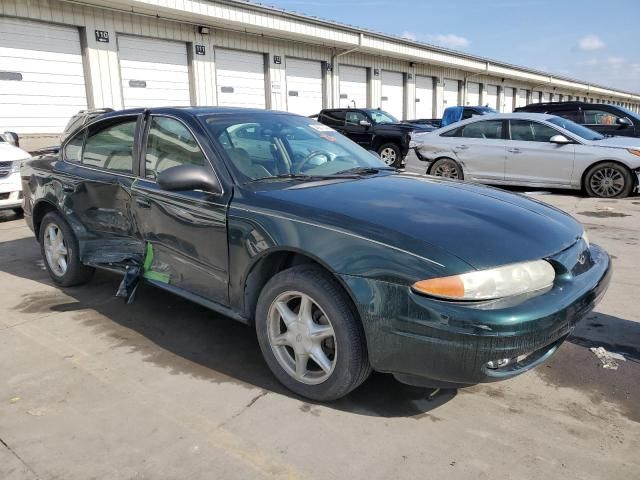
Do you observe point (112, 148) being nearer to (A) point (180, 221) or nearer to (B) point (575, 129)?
(A) point (180, 221)

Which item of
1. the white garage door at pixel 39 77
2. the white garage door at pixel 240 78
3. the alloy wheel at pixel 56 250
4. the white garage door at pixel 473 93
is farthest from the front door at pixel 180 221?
the white garage door at pixel 473 93

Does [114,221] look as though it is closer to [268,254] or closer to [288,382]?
[268,254]

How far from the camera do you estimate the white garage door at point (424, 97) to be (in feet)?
86.7

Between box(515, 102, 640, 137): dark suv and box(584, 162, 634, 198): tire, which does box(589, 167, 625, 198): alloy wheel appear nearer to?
→ box(584, 162, 634, 198): tire

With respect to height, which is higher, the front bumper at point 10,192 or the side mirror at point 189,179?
the side mirror at point 189,179

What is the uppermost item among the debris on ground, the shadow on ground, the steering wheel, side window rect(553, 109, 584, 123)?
side window rect(553, 109, 584, 123)

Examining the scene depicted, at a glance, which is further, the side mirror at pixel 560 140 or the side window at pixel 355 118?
the side window at pixel 355 118

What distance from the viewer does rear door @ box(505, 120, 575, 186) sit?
902cm

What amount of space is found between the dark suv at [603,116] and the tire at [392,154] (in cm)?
402

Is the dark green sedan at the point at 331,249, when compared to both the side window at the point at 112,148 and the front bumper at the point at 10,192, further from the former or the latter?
the front bumper at the point at 10,192

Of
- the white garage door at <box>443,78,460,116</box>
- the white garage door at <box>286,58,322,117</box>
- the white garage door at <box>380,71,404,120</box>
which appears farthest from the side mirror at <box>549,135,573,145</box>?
the white garage door at <box>443,78,460,116</box>

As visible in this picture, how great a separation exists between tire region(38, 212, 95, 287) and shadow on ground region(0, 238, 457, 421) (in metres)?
0.13

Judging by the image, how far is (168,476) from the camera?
2.19 m

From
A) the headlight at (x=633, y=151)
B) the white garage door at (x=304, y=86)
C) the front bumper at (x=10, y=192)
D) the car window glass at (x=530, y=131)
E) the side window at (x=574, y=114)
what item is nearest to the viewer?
the front bumper at (x=10, y=192)
